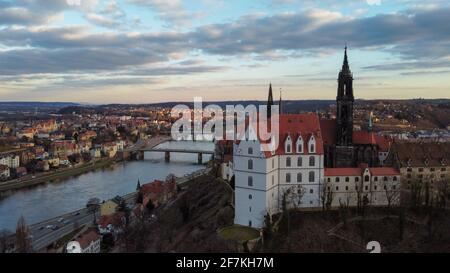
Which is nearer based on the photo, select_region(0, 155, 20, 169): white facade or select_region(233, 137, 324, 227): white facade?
select_region(233, 137, 324, 227): white facade

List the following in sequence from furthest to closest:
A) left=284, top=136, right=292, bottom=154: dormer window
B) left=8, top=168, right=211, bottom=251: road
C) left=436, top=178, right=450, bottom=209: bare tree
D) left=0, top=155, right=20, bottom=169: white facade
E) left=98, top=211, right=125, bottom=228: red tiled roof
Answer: left=0, top=155, right=20, bottom=169: white facade < left=98, top=211, right=125, bottom=228: red tiled roof < left=8, top=168, right=211, bottom=251: road < left=436, top=178, right=450, bottom=209: bare tree < left=284, top=136, right=292, bottom=154: dormer window

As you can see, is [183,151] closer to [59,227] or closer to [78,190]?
[78,190]

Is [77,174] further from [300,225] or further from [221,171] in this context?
[300,225]

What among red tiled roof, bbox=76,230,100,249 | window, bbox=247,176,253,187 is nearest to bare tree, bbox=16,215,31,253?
red tiled roof, bbox=76,230,100,249

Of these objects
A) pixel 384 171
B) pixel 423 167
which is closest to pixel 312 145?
pixel 384 171

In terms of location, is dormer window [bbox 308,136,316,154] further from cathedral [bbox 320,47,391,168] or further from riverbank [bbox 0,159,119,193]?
riverbank [bbox 0,159,119,193]
